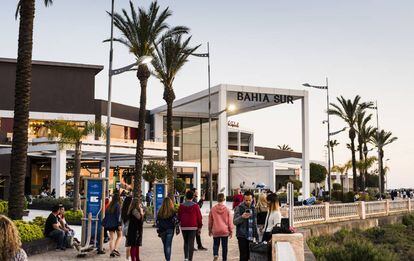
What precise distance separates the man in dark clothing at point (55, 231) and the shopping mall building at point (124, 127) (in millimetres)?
25253

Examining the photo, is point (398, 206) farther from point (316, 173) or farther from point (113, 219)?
point (316, 173)

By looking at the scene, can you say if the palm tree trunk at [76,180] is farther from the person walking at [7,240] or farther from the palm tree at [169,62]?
the person walking at [7,240]

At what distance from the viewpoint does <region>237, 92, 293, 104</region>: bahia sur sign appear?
165 feet

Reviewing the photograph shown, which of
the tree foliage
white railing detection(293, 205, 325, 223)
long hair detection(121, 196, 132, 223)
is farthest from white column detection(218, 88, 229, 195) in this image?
long hair detection(121, 196, 132, 223)

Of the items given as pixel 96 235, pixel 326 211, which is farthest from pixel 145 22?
pixel 96 235

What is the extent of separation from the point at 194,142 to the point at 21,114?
48345mm

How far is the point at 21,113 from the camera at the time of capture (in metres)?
16.7

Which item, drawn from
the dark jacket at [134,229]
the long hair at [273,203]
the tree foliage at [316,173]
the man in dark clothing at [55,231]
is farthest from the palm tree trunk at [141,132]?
the tree foliage at [316,173]

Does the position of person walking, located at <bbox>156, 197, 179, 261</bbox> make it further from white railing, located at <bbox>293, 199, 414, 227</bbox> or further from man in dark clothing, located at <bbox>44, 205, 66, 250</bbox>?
white railing, located at <bbox>293, 199, 414, 227</bbox>

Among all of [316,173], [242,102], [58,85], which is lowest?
[316,173]

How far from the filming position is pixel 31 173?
177 ft

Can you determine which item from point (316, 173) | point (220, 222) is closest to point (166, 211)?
point (220, 222)

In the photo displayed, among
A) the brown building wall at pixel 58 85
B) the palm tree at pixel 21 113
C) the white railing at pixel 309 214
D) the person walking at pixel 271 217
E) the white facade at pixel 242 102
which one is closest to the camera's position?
the person walking at pixel 271 217

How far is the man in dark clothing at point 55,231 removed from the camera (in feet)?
50.8
